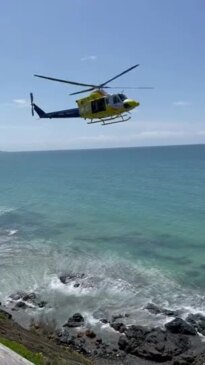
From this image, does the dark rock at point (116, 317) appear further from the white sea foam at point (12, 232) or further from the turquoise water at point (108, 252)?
the white sea foam at point (12, 232)

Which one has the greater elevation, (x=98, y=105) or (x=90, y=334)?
(x=98, y=105)

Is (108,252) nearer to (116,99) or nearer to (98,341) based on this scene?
(98,341)

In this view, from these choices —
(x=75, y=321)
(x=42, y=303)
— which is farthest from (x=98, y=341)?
(x=42, y=303)

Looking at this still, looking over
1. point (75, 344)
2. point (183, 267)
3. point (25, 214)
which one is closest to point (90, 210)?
point (25, 214)

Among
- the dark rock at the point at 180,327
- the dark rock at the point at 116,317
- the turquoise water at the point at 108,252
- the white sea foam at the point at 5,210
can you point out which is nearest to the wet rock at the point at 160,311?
the turquoise water at the point at 108,252

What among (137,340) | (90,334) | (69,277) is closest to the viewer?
(137,340)

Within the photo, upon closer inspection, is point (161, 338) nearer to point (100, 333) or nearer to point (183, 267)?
point (100, 333)
